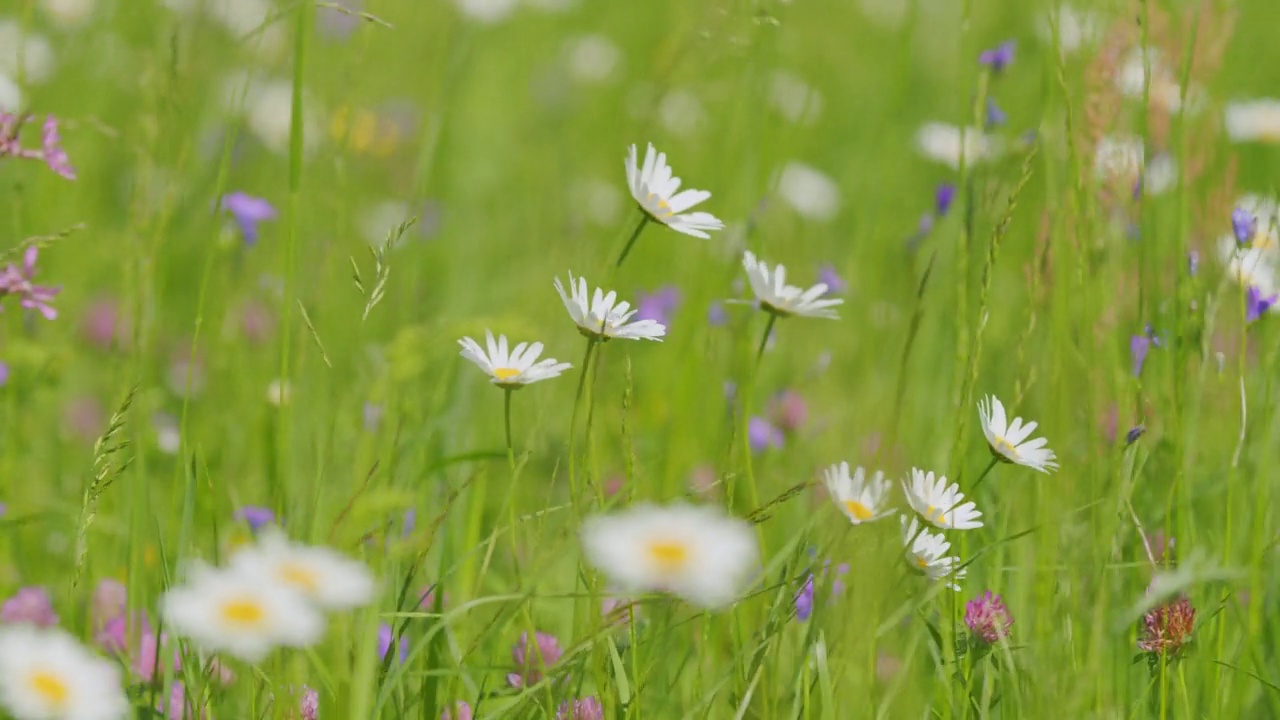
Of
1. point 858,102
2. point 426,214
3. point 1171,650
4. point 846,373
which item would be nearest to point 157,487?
point 846,373

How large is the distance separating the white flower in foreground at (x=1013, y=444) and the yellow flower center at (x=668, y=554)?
0.46 m

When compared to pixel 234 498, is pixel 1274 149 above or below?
above

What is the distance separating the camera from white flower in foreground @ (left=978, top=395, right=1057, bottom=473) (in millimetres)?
1141

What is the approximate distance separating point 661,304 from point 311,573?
1534mm

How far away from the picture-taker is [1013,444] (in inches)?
48.2

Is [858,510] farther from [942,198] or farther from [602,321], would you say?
[942,198]

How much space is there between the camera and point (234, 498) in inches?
59.9

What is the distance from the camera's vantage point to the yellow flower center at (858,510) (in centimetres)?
110

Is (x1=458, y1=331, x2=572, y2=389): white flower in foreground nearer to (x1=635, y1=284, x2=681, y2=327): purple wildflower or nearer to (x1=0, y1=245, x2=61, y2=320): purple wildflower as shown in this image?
(x1=0, y1=245, x2=61, y2=320): purple wildflower

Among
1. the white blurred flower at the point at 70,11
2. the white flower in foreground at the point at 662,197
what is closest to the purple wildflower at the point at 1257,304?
the white flower in foreground at the point at 662,197

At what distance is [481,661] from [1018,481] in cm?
59

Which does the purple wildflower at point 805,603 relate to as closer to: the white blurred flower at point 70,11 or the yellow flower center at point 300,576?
the yellow flower center at point 300,576

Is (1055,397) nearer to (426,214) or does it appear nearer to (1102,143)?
(1102,143)

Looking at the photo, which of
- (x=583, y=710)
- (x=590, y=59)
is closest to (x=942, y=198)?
(x=583, y=710)
